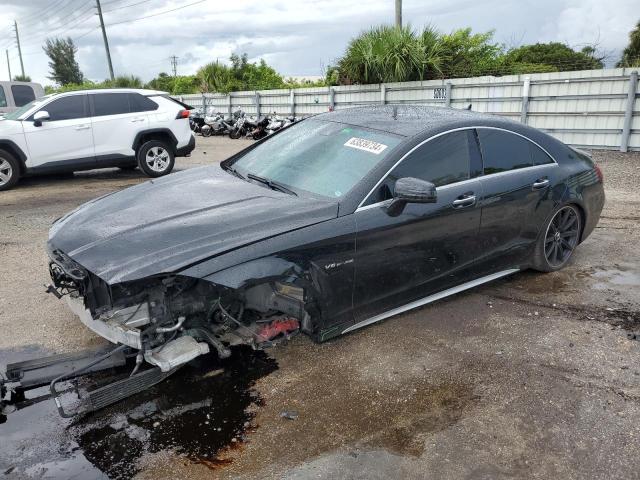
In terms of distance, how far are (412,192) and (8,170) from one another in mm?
8759

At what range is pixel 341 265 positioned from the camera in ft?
11.3

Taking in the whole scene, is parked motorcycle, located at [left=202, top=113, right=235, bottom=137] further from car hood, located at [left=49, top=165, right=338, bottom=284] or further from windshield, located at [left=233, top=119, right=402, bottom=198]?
car hood, located at [left=49, top=165, right=338, bottom=284]

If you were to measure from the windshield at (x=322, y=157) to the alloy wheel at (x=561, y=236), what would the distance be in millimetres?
2035

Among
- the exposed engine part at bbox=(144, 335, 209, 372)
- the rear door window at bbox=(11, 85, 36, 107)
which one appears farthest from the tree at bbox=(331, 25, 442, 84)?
the exposed engine part at bbox=(144, 335, 209, 372)

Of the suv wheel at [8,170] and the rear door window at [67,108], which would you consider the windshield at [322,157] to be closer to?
the rear door window at [67,108]

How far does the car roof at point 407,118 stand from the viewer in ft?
13.5

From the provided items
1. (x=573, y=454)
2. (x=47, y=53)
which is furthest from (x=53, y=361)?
(x=47, y=53)

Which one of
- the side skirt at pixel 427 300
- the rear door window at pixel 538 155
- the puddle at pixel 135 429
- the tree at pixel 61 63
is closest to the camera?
the puddle at pixel 135 429

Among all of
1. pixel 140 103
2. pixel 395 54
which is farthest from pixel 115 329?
pixel 395 54

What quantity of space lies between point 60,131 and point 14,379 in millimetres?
7582

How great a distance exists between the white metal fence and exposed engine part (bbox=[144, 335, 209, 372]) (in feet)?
39.4

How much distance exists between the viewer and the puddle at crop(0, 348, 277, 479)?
268 centimetres

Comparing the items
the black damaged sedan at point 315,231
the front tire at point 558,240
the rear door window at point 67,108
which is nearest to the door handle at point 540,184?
the black damaged sedan at point 315,231

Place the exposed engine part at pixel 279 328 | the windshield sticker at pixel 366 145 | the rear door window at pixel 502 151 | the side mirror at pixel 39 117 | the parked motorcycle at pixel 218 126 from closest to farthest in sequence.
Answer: the exposed engine part at pixel 279 328 < the windshield sticker at pixel 366 145 < the rear door window at pixel 502 151 < the side mirror at pixel 39 117 < the parked motorcycle at pixel 218 126
